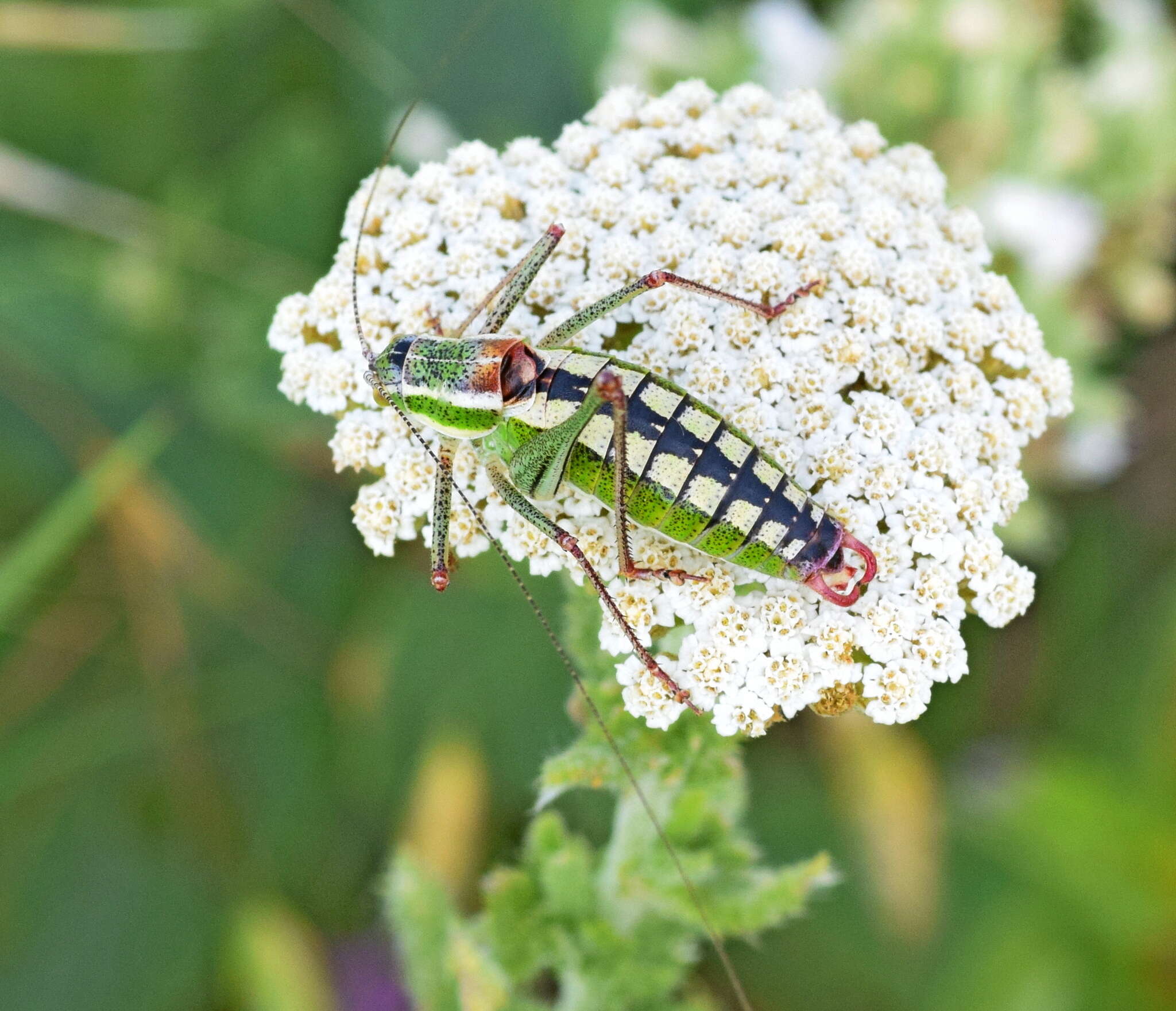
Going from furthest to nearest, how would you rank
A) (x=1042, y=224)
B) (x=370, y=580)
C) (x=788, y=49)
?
1. (x=370, y=580)
2. (x=788, y=49)
3. (x=1042, y=224)

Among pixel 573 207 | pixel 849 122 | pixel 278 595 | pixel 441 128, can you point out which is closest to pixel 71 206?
pixel 441 128

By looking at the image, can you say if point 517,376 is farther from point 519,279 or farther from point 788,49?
point 788,49

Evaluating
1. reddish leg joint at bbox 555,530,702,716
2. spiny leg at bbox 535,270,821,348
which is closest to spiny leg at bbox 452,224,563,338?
spiny leg at bbox 535,270,821,348

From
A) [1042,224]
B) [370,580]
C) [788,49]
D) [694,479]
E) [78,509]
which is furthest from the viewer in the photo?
[370,580]

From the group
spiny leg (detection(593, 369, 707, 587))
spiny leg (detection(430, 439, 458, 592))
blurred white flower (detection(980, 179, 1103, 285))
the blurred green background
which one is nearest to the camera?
spiny leg (detection(593, 369, 707, 587))

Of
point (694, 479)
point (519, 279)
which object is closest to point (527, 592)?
point (694, 479)

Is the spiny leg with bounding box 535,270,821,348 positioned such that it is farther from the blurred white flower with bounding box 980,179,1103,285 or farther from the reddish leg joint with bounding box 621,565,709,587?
the blurred white flower with bounding box 980,179,1103,285

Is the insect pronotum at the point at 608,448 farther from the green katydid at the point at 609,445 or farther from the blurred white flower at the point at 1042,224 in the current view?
the blurred white flower at the point at 1042,224

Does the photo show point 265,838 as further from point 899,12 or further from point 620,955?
point 899,12
